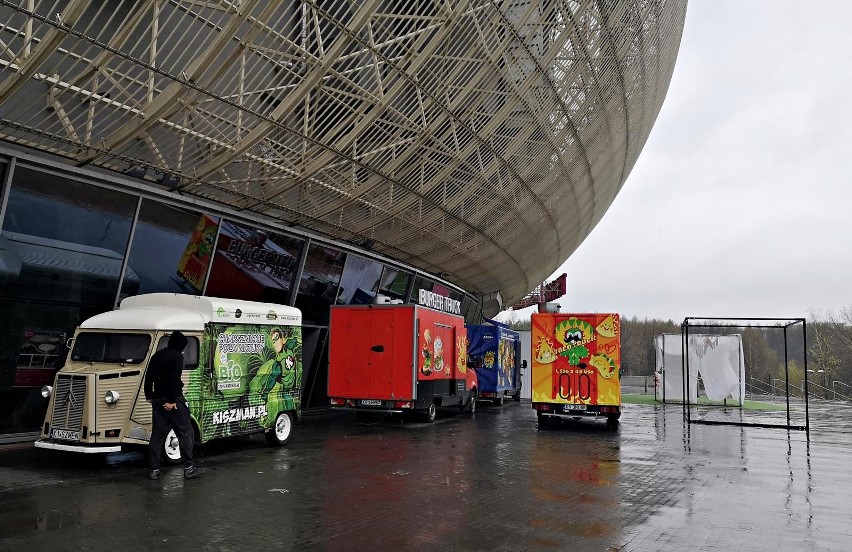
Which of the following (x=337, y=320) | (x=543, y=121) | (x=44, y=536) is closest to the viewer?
(x=44, y=536)

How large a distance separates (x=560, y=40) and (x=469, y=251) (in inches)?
471

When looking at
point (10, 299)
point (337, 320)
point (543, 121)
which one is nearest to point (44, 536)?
point (10, 299)

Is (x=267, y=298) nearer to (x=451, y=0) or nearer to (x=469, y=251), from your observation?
(x=451, y=0)

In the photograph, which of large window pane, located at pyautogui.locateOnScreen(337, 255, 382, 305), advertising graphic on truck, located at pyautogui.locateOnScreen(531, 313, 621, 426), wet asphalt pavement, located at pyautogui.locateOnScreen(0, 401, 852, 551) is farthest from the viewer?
large window pane, located at pyautogui.locateOnScreen(337, 255, 382, 305)

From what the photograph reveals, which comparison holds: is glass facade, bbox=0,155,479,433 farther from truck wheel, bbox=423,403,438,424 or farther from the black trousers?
truck wheel, bbox=423,403,438,424

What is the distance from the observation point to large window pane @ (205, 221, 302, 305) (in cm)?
1717

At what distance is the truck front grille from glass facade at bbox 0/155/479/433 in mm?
2107

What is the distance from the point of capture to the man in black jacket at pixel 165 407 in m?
9.37

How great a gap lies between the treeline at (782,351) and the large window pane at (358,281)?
1336cm

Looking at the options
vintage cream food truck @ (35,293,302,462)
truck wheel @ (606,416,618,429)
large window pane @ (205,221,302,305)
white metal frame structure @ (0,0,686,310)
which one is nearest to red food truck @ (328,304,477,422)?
large window pane @ (205,221,302,305)

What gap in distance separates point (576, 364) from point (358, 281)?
892cm

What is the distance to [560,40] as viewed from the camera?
59.1 ft

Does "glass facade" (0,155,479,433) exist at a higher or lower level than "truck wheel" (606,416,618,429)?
higher

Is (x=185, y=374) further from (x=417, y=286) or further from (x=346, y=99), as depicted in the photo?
(x=417, y=286)
